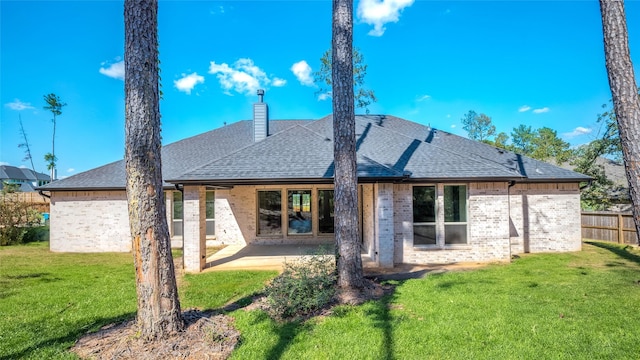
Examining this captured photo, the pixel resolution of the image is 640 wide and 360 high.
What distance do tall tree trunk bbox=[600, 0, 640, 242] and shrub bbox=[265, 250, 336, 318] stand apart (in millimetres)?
4397

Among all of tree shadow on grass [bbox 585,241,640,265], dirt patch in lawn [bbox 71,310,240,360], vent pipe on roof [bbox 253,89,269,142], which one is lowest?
tree shadow on grass [bbox 585,241,640,265]

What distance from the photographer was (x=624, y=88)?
12.9 feet

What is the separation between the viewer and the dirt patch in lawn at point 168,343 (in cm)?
397

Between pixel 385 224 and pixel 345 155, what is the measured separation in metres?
3.41

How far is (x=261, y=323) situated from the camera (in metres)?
5.02

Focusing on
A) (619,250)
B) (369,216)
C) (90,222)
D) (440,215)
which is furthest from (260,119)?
(619,250)

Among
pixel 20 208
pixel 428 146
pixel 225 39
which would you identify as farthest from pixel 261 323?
pixel 20 208

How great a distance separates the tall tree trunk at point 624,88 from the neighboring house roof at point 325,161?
5224 millimetres

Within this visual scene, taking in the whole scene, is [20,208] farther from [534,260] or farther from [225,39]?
[534,260]

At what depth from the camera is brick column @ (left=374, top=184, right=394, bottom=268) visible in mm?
9070

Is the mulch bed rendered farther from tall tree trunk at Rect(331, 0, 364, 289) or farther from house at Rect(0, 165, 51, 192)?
house at Rect(0, 165, 51, 192)

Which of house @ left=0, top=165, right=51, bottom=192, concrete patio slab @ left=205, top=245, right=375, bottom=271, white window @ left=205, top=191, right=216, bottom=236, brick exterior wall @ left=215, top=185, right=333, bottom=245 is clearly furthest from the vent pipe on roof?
house @ left=0, top=165, right=51, bottom=192

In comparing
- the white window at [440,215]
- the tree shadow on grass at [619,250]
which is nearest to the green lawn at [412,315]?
the white window at [440,215]

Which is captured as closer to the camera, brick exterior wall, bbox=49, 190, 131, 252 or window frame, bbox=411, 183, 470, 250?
window frame, bbox=411, 183, 470, 250
